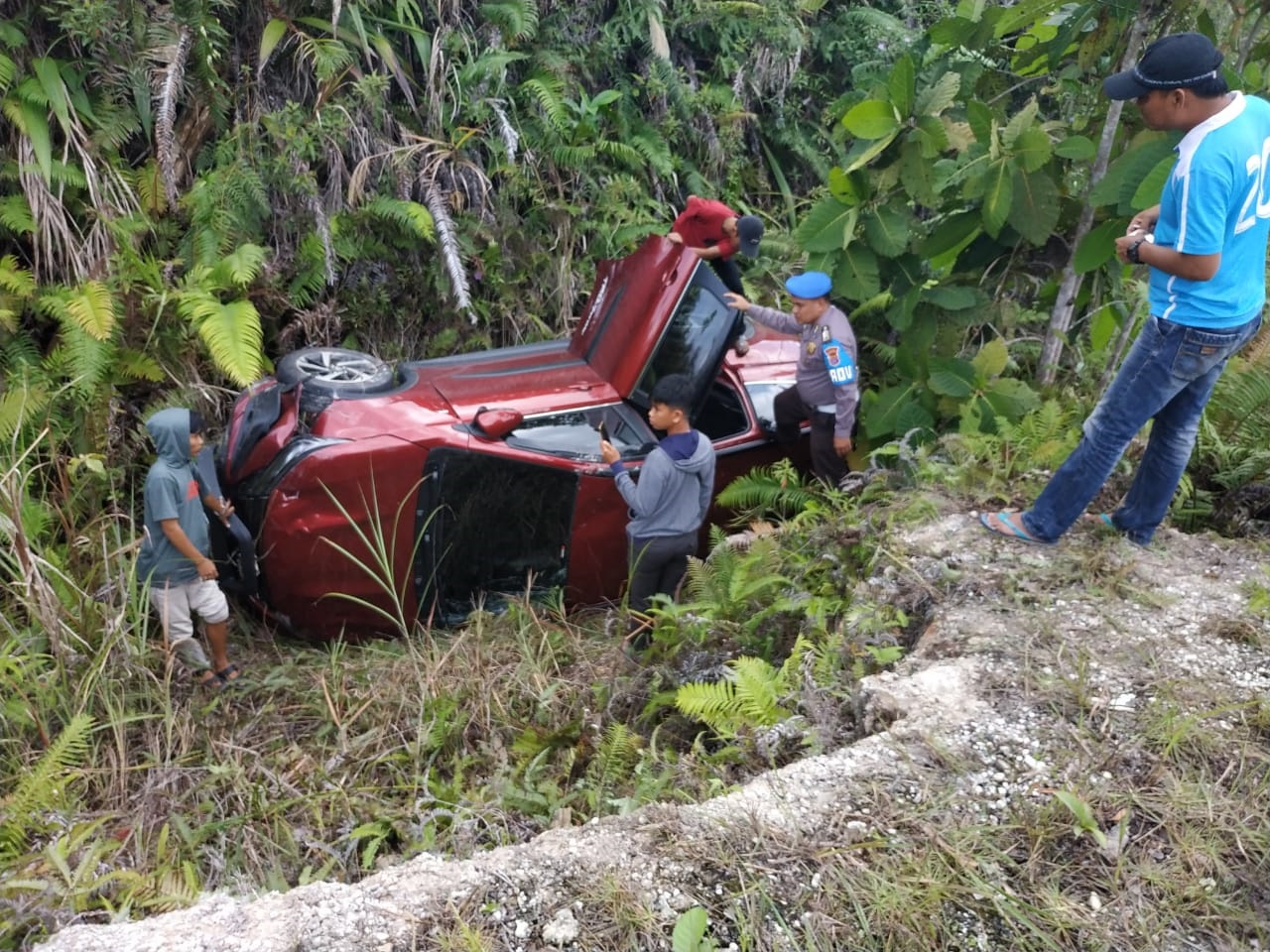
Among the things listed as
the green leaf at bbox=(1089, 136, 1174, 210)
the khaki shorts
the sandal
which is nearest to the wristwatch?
the green leaf at bbox=(1089, 136, 1174, 210)

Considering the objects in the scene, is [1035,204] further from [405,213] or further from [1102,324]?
[405,213]

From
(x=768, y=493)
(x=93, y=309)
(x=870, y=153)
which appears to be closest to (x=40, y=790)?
(x=93, y=309)

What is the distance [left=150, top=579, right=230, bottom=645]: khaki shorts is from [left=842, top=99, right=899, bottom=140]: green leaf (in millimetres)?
3694

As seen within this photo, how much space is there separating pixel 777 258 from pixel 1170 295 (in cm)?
478

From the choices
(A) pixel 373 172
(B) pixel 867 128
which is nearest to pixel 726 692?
(B) pixel 867 128

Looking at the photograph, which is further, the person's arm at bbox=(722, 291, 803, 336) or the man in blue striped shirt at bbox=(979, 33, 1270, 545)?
the person's arm at bbox=(722, 291, 803, 336)

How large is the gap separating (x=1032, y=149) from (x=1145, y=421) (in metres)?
1.50

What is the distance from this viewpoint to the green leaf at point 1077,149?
453 centimetres

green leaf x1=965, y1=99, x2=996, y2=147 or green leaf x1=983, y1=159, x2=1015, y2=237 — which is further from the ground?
green leaf x1=965, y1=99, x2=996, y2=147

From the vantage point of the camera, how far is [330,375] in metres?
4.86

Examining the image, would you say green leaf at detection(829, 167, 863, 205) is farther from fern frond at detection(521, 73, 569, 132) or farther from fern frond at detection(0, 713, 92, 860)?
fern frond at detection(0, 713, 92, 860)

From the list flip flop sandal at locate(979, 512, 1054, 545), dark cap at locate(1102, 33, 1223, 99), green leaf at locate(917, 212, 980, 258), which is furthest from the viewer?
green leaf at locate(917, 212, 980, 258)

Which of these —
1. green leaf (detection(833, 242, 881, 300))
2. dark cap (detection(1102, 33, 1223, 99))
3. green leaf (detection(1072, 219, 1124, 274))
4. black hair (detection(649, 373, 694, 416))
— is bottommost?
black hair (detection(649, 373, 694, 416))

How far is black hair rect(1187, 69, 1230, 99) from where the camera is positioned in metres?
3.22
